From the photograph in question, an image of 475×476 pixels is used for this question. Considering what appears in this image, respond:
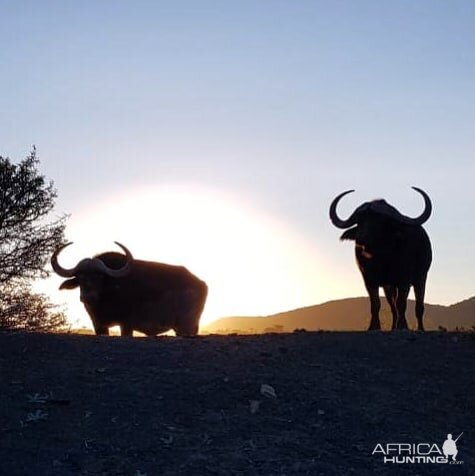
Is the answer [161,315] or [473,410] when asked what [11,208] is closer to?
[161,315]

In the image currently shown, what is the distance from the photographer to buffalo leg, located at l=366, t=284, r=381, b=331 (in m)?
15.3

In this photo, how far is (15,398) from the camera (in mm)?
9641

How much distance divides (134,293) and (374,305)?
4356mm

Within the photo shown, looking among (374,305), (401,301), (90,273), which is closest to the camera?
(374,305)

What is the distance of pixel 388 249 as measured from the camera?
1612 cm

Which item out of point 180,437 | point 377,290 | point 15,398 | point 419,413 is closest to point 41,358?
point 15,398

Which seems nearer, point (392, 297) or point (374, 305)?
point (374, 305)

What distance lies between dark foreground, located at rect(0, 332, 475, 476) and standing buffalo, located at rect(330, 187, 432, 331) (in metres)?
3.88

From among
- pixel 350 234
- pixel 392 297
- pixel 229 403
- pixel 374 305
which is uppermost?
pixel 350 234

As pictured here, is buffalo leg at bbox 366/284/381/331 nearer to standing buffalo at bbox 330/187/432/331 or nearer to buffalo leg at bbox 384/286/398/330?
standing buffalo at bbox 330/187/432/331

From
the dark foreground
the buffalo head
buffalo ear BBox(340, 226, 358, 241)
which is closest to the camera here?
the dark foreground

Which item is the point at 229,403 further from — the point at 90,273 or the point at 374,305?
the point at 90,273

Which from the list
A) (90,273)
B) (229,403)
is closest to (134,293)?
(90,273)

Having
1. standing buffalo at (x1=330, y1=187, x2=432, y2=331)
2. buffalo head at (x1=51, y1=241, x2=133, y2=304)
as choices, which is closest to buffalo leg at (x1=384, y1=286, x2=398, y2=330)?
standing buffalo at (x1=330, y1=187, x2=432, y2=331)
